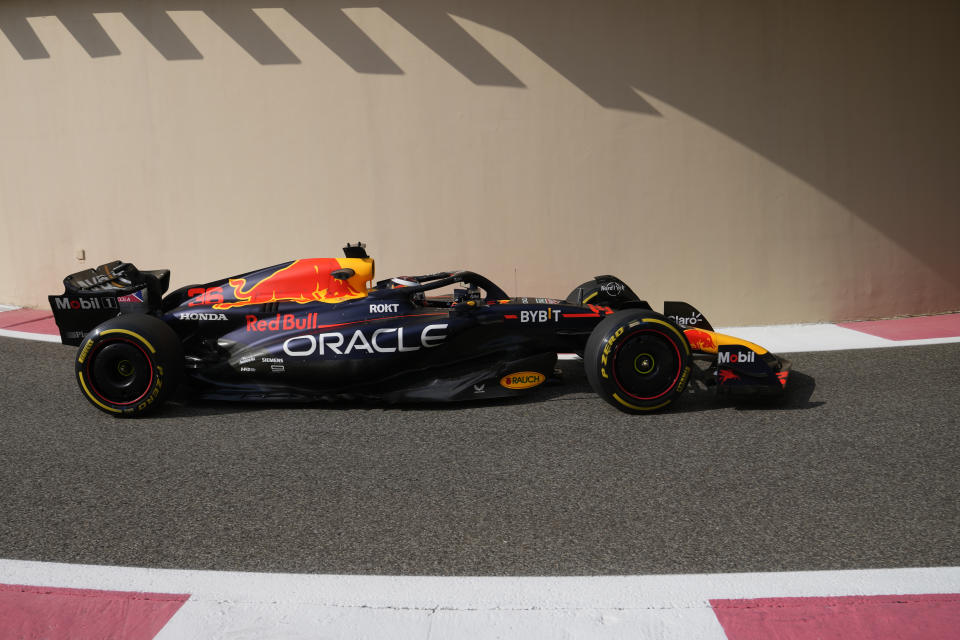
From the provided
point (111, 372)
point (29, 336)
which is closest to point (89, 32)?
point (29, 336)

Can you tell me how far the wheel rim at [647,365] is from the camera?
5.41 meters

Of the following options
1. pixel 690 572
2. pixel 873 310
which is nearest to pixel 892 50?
pixel 873 310

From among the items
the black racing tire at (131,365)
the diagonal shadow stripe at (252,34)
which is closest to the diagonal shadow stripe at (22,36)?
the diagonal shadow stripe at (252,34)

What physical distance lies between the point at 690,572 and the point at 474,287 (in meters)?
3.27

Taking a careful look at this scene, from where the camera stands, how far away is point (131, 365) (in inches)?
218

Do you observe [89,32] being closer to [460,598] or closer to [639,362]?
[639,362]

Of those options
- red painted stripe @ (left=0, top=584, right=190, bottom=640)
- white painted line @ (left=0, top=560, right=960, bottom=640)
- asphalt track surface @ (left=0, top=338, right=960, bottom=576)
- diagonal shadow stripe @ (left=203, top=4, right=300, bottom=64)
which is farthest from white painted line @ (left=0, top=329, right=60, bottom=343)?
red painted stripe @ (left=0, top=584, right=190, bottom=640)

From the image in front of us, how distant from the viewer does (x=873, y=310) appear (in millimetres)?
8680

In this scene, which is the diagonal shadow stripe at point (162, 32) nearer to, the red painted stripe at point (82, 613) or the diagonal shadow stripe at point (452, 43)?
the diagonal shadow stripe at point (452, 43)

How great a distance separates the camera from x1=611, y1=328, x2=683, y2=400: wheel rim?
5.41m

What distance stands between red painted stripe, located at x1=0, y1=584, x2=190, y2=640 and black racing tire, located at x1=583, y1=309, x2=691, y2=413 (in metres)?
3.13

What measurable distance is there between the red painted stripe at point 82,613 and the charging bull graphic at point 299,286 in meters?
2.99

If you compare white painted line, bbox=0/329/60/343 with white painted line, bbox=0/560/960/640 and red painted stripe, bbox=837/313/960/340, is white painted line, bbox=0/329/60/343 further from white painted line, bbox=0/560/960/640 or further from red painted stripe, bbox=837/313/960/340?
red painted stripe, bbox=837/313/960/340

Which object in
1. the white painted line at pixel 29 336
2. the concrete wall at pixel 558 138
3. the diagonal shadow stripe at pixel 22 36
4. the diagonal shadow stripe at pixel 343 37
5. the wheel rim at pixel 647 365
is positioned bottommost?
the wheel rim at pixel 647 365
